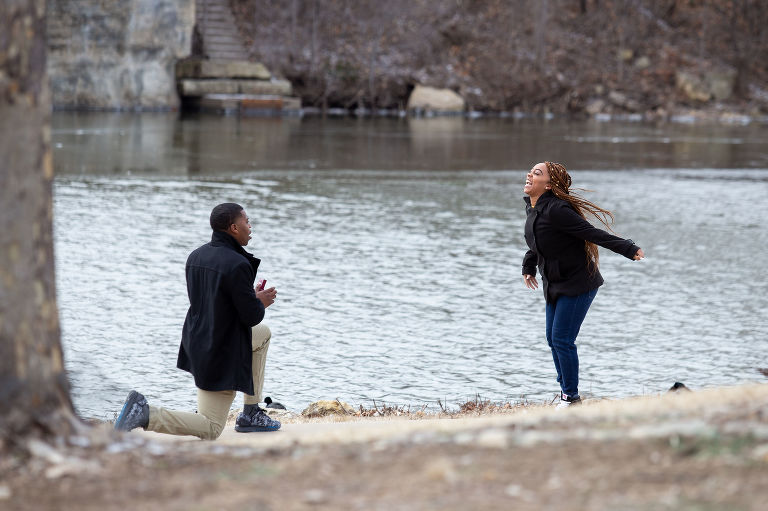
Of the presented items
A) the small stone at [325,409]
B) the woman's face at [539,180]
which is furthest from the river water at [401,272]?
the woman's face at [539,180]

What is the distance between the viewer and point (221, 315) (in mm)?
6137

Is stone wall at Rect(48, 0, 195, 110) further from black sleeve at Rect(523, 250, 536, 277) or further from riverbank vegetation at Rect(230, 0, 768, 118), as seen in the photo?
black sleeve at Rect(523, 250, 536, 277)

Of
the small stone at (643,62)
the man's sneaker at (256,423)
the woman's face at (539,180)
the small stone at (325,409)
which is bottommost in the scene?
the small stone at (325,409)

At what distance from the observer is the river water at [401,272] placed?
852 centimetres

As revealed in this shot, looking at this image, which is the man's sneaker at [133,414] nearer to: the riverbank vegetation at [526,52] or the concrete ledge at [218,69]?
the concrete ledge at [218,69]

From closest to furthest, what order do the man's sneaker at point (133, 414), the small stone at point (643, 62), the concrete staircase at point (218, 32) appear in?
the man's sneaker at point (133, 414)
the concrete staircase at point (218, 32)
the small stone at point (643, 62)

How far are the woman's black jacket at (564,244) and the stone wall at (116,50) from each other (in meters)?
39.7

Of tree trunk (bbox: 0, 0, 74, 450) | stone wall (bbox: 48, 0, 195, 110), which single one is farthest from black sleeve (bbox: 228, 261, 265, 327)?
stone wall (bbox: 48, 0, 195, 110)

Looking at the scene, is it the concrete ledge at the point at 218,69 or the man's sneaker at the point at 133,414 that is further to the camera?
the concrete ledge at the point at 218,69

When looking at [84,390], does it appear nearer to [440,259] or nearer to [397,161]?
[440,259]

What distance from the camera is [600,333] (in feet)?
32.4

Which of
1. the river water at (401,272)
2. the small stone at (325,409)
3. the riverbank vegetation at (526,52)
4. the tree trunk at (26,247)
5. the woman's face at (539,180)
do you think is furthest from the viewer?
the riverbank vegetation at (526,52)

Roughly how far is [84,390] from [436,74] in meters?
45.8

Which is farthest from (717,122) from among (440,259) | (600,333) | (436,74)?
(600,333)
